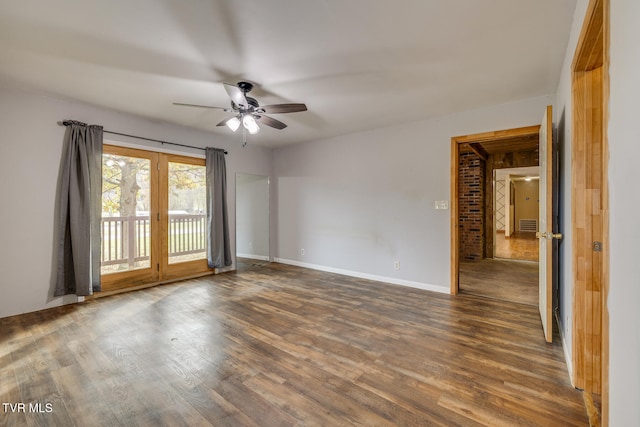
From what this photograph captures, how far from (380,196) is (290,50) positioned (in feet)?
9.13

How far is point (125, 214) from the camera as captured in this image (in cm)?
404

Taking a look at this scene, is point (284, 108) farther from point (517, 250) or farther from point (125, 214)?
point (517, 250)

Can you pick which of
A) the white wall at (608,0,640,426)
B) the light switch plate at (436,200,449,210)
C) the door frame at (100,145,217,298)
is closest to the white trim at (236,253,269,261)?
the door frame at (100,145,217,298)

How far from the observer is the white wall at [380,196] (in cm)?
396

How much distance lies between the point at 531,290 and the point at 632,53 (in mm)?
4079

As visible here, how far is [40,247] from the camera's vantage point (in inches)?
131

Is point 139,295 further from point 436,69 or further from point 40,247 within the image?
point 436,69

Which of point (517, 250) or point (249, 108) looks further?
point (517, 250)

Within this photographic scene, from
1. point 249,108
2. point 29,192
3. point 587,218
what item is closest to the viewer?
point 587,218

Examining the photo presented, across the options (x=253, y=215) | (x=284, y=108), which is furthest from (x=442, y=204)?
(x=253, y=215)

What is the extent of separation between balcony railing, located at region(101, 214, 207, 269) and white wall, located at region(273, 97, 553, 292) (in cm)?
178

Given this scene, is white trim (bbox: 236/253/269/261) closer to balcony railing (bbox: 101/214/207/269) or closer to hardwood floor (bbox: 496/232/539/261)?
balcony railing (bbox: 101/214/207/269)

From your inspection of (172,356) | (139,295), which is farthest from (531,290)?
(139,295)

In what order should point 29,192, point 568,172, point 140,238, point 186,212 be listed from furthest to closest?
point 186,212
point 140,238
point 29,192
point 568,172
